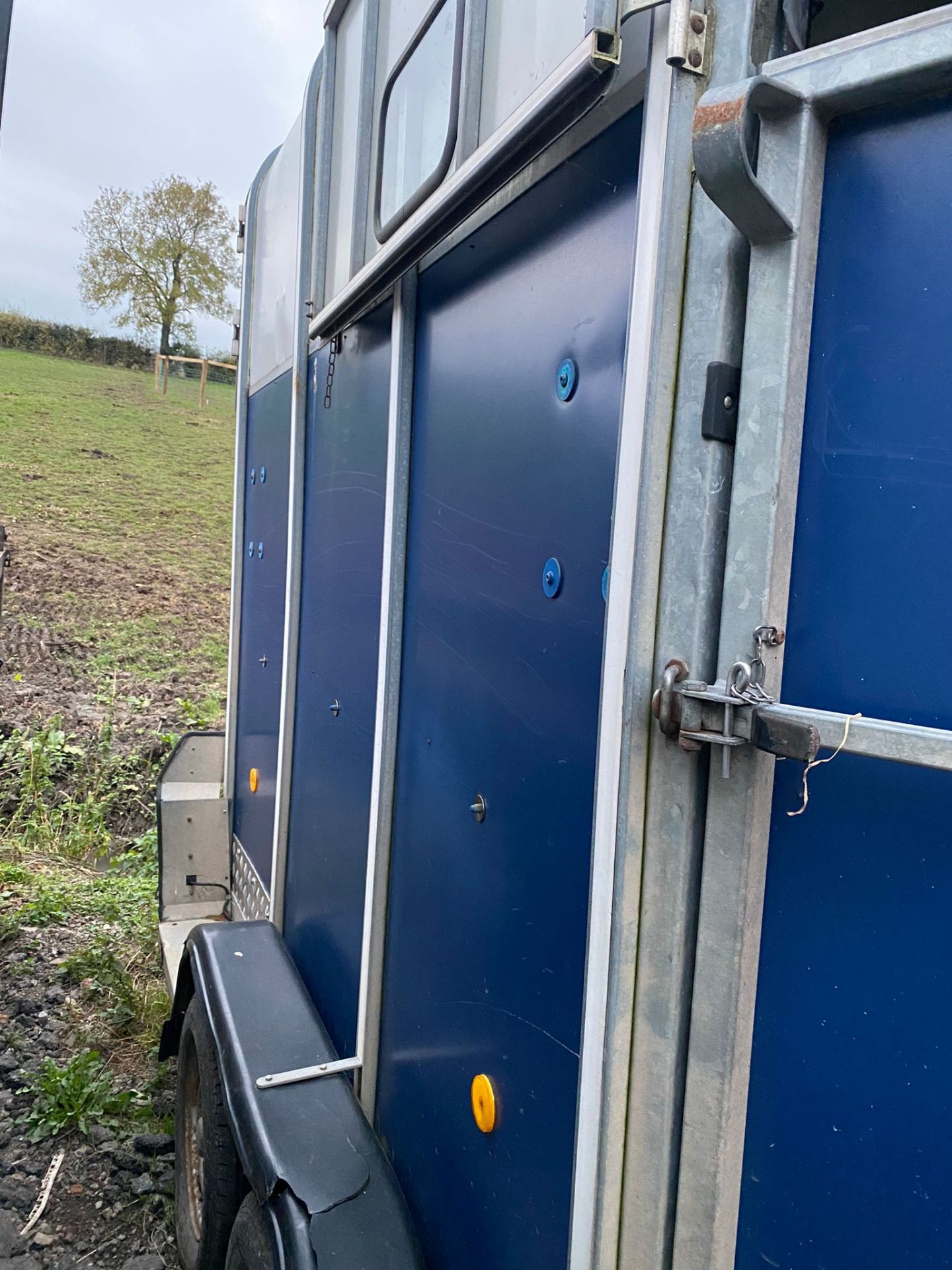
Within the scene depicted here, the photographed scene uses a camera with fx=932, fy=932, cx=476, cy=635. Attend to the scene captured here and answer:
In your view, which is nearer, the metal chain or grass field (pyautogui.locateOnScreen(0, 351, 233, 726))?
the metal chain

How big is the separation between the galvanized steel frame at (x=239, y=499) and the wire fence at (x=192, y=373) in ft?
76.7

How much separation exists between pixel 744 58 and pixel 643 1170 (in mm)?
1337

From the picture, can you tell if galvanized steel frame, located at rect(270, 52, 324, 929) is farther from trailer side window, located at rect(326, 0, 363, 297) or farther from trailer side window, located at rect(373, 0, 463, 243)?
trailer side window, located at rect(373, 0, 463, 243)

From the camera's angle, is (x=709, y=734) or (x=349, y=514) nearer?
(x=709, y=734)

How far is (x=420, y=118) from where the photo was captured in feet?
6.14

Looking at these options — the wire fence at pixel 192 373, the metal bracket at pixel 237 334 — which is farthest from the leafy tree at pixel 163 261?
the metal bracket at pixel 237 334

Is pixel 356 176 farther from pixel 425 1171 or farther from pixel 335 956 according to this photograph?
pixel 425 1171

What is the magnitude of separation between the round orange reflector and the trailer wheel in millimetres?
1033

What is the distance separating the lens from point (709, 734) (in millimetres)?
1065

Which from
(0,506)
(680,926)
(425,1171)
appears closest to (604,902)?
(680,926)

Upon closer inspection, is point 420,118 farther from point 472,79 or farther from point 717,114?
point 717,114

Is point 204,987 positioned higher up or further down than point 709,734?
further down

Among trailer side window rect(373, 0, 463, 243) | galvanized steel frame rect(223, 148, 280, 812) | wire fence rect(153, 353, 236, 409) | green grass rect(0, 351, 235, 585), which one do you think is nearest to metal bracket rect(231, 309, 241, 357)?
galvanized steel frame rect(223, 148, 280, 812)

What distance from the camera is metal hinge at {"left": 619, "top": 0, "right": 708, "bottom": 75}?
1.09 metres
